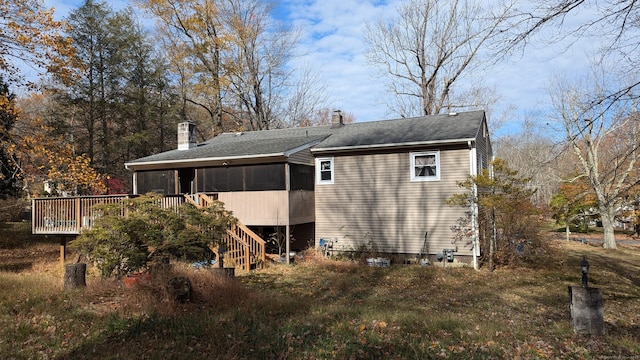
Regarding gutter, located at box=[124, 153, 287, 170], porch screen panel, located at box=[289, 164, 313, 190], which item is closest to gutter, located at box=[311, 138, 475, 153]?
porch screen panel, located at box=[289, 164, 313, 190]

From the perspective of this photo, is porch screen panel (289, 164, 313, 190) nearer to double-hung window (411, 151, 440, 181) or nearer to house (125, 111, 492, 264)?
house (125, 111, 492, 264)

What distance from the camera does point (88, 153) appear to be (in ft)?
79.1

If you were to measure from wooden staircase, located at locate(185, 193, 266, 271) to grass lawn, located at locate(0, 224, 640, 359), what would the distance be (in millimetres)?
A: 2092

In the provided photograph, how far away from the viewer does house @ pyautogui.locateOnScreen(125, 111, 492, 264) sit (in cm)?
1366

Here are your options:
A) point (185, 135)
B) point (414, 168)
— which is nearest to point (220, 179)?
point (185, 135)

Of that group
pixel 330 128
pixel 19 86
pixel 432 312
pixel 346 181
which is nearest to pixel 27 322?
pixel 432 312

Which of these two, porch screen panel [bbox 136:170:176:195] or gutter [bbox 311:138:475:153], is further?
porch screen panel [bbox 136:170:176:195]

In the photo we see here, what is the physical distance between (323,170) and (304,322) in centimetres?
989

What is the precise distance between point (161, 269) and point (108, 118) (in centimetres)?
2102

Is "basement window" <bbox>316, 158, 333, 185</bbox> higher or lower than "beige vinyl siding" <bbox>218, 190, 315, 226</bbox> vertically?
higher

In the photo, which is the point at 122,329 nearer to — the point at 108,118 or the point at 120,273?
the point at 120,273

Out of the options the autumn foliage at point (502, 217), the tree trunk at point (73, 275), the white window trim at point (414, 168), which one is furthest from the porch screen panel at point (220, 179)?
the autumn foliage at point (502, 217)

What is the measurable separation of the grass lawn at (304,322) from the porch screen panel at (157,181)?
7.88 meters

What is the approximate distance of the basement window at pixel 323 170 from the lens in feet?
51.1
